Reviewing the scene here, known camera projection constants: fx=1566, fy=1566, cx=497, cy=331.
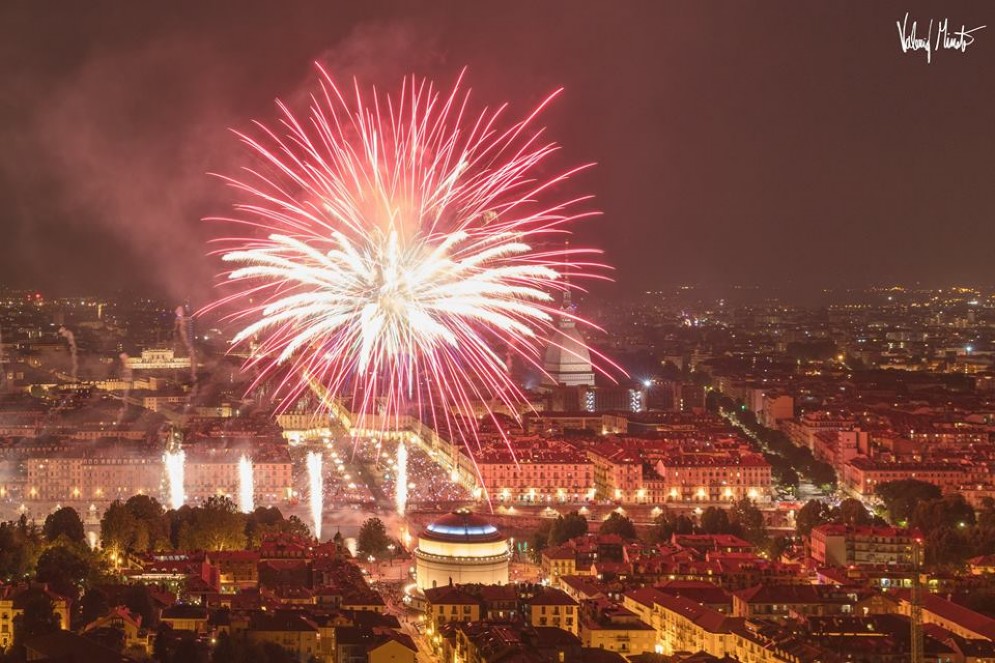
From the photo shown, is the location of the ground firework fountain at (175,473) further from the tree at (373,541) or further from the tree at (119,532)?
the tree at (373,541)

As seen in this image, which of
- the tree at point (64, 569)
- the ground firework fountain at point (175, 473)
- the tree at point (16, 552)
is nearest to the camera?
the tree at point (64, 569)

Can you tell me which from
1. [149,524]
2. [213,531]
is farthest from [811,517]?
[149,524]

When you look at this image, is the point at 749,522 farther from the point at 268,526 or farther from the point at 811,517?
the point at 268,526

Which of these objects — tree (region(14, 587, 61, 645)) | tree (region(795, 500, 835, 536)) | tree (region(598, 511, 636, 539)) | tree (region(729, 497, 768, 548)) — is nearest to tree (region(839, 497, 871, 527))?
tree (region(795, 500, 835, 536))

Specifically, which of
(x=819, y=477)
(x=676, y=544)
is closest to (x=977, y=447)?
(x=819, y=477)

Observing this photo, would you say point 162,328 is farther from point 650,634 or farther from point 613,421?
point 650,634

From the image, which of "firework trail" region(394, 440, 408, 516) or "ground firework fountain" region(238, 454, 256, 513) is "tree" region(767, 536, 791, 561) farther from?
"ground firework fountain" region(238, 454, 256, 513)

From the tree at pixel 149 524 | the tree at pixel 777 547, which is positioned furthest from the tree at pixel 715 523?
the tree at pixel 149 524

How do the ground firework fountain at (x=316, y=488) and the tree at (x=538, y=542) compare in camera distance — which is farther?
the ground firework fountain at (x=316, y=488)
